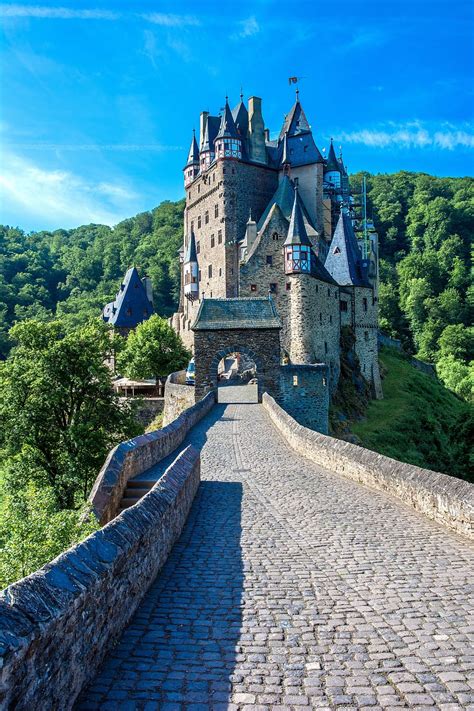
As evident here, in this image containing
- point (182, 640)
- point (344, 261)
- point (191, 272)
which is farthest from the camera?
point (191, 272)

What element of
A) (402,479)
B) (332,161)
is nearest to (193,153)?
(332,161)

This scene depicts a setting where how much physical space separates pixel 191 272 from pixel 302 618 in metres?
58.3

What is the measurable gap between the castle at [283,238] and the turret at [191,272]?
10 cm

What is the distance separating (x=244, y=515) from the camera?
9.94 m

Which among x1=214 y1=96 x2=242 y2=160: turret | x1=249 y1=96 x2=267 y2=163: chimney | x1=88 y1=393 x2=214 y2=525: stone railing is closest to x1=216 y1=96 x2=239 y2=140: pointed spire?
x1=214 y1=96 x2=242 y2=160: turret

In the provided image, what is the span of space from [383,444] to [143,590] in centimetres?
3831

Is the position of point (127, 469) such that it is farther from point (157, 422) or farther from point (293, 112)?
point (293, 112)

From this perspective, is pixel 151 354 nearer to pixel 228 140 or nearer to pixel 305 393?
pixel 305 393

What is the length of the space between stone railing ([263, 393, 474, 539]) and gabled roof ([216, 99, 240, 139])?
153 feet

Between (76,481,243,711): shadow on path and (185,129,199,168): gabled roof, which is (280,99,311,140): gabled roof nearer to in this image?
(185,129,199,168): gabled roof

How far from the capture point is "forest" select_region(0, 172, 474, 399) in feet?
281

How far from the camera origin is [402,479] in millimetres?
10742

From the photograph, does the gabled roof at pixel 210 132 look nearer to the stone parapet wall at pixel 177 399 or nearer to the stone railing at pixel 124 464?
the stone parapet wall at pixel 177 399

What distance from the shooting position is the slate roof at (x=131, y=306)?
67.1 metres
